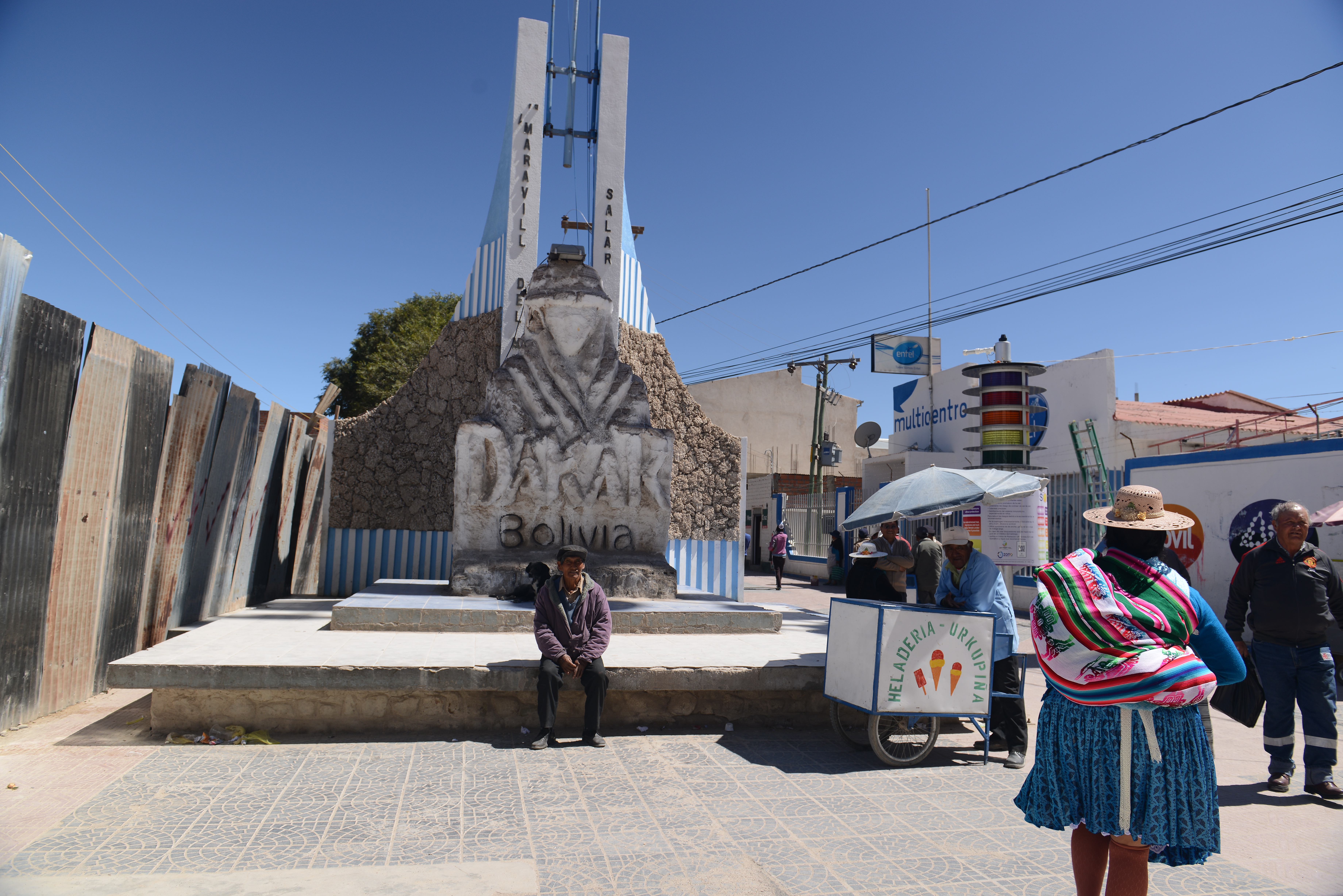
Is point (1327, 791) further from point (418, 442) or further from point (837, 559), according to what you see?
point (837, 559)

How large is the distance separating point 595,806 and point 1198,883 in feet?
8.87

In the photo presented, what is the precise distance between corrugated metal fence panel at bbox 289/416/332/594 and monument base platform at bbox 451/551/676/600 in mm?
3987

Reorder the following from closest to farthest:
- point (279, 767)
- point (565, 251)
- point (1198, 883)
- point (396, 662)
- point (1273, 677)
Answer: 1. point (1198, 883)
2. point (279, 767)
3. point (1273, 677)
4. point (396, 662)
5. point (565, 251)

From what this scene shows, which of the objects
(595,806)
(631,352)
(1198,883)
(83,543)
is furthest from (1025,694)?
(631,352)

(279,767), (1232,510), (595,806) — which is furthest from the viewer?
(1232,510)

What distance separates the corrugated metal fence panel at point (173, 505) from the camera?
21.9 feet

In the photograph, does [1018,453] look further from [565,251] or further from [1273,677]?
[565,251]

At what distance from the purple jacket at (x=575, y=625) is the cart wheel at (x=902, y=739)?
1.80m

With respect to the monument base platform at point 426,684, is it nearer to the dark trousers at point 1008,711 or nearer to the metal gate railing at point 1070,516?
the dark trousers at point 1008,711

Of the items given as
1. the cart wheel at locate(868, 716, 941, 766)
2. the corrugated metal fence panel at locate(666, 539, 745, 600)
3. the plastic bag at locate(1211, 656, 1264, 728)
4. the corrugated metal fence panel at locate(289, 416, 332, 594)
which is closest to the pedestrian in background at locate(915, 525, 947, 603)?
the cart wheel at locate(868, 716, 941, 766)

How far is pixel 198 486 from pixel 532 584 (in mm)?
3080

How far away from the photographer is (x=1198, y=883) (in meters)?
3.51

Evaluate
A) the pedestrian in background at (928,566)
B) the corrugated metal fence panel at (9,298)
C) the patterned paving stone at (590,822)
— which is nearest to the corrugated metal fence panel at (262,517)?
the corrugated metal fence panel at (9,298)

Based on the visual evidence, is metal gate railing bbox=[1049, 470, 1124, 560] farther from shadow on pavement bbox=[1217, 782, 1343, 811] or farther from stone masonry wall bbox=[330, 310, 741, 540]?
shadow on pavement bbox=[1217, 782, 1343, 811]
